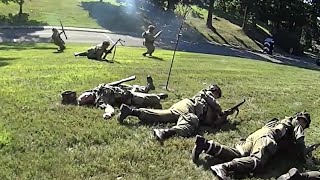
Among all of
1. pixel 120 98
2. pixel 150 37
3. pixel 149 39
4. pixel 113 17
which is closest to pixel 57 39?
pixel 149 39

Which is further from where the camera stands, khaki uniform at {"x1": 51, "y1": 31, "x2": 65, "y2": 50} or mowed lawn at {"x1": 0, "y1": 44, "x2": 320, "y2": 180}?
khaki uniform at {"x1": 51, "y1": 31, "x2": 65, "y2": 50}

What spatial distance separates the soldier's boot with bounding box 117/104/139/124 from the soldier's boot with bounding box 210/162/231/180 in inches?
118

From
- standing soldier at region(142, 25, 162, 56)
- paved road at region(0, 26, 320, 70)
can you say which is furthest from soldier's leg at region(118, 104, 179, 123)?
paved road at region(0, 26, 320, 70)

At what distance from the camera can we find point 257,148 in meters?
8.70

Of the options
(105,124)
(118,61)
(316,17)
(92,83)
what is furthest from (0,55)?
(316,17)

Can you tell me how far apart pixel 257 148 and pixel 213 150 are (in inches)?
32.7

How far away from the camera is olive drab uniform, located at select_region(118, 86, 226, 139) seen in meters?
10.3

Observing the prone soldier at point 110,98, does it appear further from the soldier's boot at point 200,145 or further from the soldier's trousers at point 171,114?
the soldier's boot at point 200,145

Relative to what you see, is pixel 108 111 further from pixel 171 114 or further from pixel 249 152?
pixel 249 152

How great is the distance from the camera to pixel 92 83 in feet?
51.9

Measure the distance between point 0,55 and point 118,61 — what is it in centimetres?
736

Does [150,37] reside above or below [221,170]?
above

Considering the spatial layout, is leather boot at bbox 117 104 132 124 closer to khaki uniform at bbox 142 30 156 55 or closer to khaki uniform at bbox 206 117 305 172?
khaki uniform at bbox 206 117 305 172

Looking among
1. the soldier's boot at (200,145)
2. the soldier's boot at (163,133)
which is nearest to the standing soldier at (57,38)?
the soldier's boot at (163,133)
